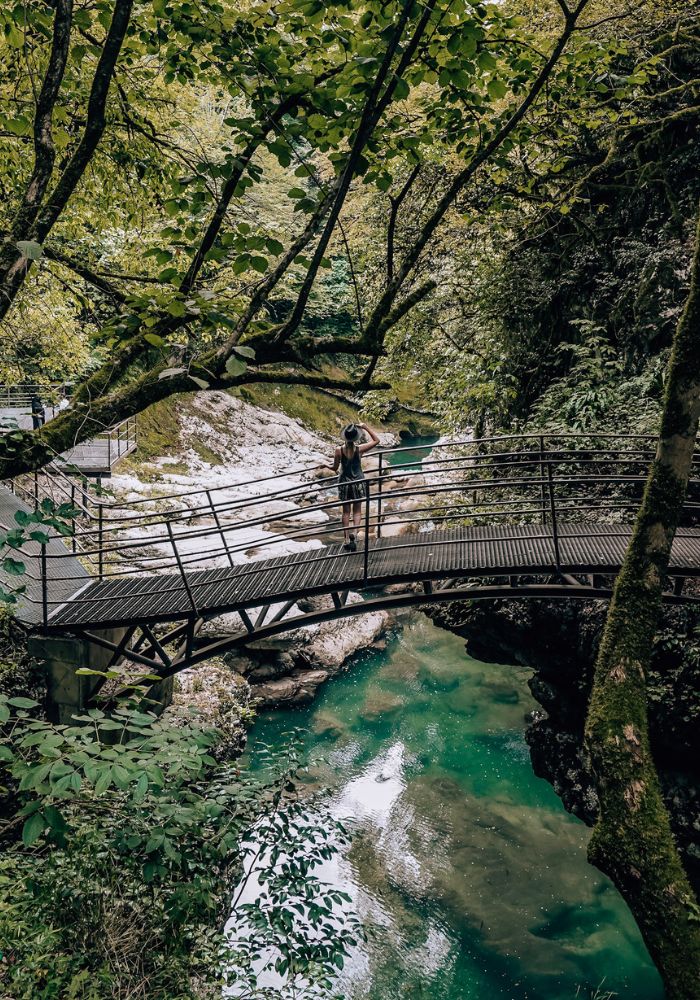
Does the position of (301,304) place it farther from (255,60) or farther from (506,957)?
(506,957)

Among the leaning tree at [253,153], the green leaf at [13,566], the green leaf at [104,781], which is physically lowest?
the green leaf at [104,781]

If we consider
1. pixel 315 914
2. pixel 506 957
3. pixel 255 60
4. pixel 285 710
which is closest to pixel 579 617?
pixel 506 957

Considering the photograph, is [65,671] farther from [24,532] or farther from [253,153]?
[253,153]

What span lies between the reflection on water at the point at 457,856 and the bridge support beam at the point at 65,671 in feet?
10.5

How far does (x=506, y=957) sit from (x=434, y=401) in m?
8.89

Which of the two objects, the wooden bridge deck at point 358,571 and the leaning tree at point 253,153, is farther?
the wooden bridge deck at point 358,571

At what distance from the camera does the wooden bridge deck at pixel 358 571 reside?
6816 millimetres

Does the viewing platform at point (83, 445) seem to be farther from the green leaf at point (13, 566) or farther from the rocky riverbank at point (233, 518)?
the green leaf at point (13, 566)

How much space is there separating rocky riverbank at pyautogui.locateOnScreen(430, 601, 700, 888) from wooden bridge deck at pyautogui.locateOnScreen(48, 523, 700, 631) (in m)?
1.27

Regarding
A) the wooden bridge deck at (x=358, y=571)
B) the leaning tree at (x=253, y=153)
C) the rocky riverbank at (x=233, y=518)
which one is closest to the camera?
the leaning tree at (x=253, y=153)

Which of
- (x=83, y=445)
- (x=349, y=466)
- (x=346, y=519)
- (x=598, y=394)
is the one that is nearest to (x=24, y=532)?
(x=349, y=466)

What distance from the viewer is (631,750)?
3.91m

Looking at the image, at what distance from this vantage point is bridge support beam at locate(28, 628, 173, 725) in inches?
275

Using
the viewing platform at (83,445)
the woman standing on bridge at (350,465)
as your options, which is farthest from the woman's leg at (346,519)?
the viewing platform at (83,445)
